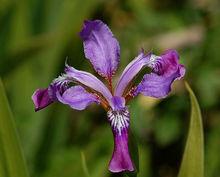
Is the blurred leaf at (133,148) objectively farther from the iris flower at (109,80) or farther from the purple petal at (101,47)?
the purple petal at (101,47)

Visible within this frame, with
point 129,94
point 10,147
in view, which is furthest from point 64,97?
point 10,147

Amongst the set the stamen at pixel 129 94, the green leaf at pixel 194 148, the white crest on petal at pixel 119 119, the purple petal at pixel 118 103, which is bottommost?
the green leaf at pixel 194 148

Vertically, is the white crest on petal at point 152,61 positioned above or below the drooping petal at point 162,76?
above

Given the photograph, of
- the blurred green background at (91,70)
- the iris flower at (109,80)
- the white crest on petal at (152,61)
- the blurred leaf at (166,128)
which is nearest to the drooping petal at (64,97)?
the iris flower at (109,80)

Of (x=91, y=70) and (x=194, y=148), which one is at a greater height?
(x=91, y=70)

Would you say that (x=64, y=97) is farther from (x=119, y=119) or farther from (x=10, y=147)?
(x=10, y=147)

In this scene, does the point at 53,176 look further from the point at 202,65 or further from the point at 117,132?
the point at 117,132

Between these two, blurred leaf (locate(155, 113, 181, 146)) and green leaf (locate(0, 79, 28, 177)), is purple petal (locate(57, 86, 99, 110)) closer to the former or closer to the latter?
green leaf (locate(0, 79, 28, 177))
